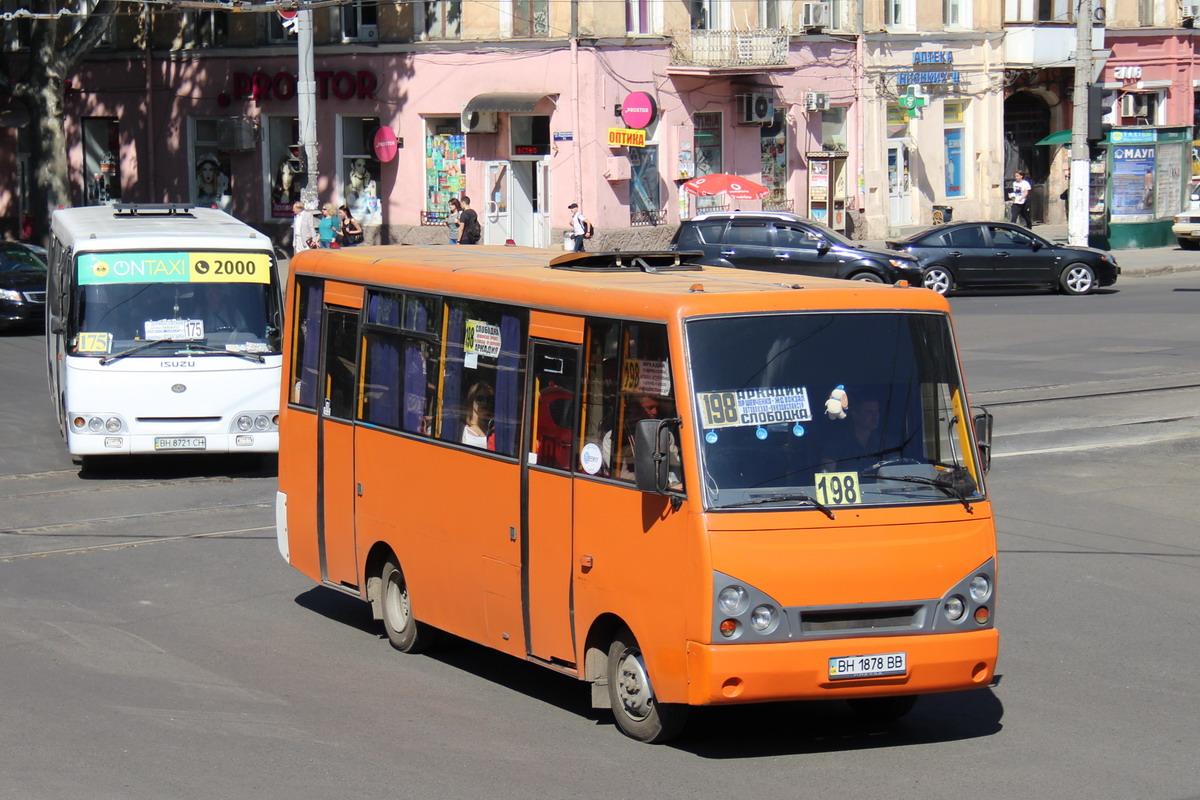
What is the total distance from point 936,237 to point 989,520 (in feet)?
82.1

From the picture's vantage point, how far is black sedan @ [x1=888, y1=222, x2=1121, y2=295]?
1232 inches

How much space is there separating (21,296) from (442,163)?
44.1 feet

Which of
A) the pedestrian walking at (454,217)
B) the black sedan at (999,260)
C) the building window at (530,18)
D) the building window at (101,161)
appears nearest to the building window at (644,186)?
the building window at (530,18)

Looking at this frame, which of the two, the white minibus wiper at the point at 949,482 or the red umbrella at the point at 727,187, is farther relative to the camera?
the red umbrella at the point at 727,187

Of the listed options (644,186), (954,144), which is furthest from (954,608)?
(954,144)

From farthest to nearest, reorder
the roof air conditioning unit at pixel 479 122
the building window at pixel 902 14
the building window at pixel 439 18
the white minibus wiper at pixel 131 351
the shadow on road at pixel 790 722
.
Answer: the building window at pixel 902 14 < the building window at pixel 439 18 < the roof air conditioning unit at pixel 479 122 < the white minibus wiper at pixel 131 351 < the shadow on road at pixel 790 722

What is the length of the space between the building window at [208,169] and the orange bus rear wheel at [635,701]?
119 ft

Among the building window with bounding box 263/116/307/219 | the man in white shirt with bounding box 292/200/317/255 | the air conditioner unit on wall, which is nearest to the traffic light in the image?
the air conditioner unit on wall

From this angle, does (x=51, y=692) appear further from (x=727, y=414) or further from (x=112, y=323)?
(x=112, y=323)

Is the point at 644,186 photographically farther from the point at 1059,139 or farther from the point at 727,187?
the point at 1059,139

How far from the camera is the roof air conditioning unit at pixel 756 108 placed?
38812 mm

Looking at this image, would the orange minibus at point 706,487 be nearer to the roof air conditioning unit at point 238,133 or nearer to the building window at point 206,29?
the roof air conditioning unit at point 238,133

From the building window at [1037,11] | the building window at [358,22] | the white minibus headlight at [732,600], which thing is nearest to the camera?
the white minibus headlight at [732,600]

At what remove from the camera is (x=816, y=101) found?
4003 centimetres
